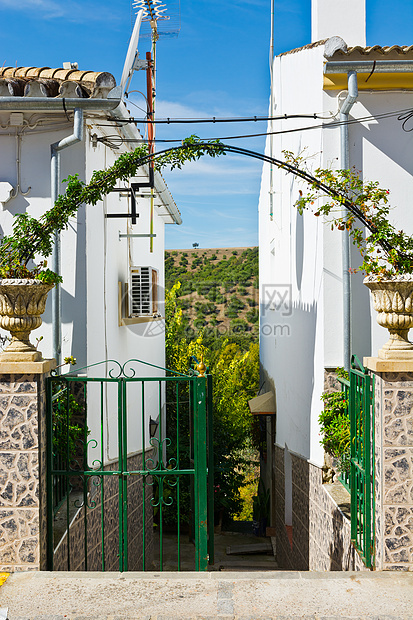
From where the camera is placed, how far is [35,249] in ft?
16.1

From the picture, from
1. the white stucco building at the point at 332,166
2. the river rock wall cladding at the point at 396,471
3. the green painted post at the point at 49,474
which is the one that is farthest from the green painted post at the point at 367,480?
the green painted post at the point at 49,474

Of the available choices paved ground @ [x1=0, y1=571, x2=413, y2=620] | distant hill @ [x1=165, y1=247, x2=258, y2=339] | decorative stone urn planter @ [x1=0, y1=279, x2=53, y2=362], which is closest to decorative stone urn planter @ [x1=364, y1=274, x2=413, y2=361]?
paved ground @ [x1=0, y1=571, x2=413, y2=620]

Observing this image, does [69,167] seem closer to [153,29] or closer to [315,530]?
[153,29]

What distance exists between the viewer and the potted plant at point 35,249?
179 inches

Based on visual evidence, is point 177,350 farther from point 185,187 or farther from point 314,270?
point 185,187

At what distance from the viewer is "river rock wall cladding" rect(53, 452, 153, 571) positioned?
17.1 feet

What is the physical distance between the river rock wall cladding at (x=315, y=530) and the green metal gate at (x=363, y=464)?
0.25m

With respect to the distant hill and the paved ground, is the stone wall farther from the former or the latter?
the distant hill

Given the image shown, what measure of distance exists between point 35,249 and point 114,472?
209cm

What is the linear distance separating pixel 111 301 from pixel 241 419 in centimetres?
756

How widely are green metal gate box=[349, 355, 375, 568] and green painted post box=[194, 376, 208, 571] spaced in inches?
51.6

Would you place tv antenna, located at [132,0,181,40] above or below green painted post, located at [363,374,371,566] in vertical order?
above

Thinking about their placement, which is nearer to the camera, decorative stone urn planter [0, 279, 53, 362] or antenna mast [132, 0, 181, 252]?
decorative stone urn planter [0, 279, 53, 362]

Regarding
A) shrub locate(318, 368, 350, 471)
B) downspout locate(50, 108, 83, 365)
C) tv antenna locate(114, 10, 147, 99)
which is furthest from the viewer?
tv antenna locate(114, 10, 147, 99)
